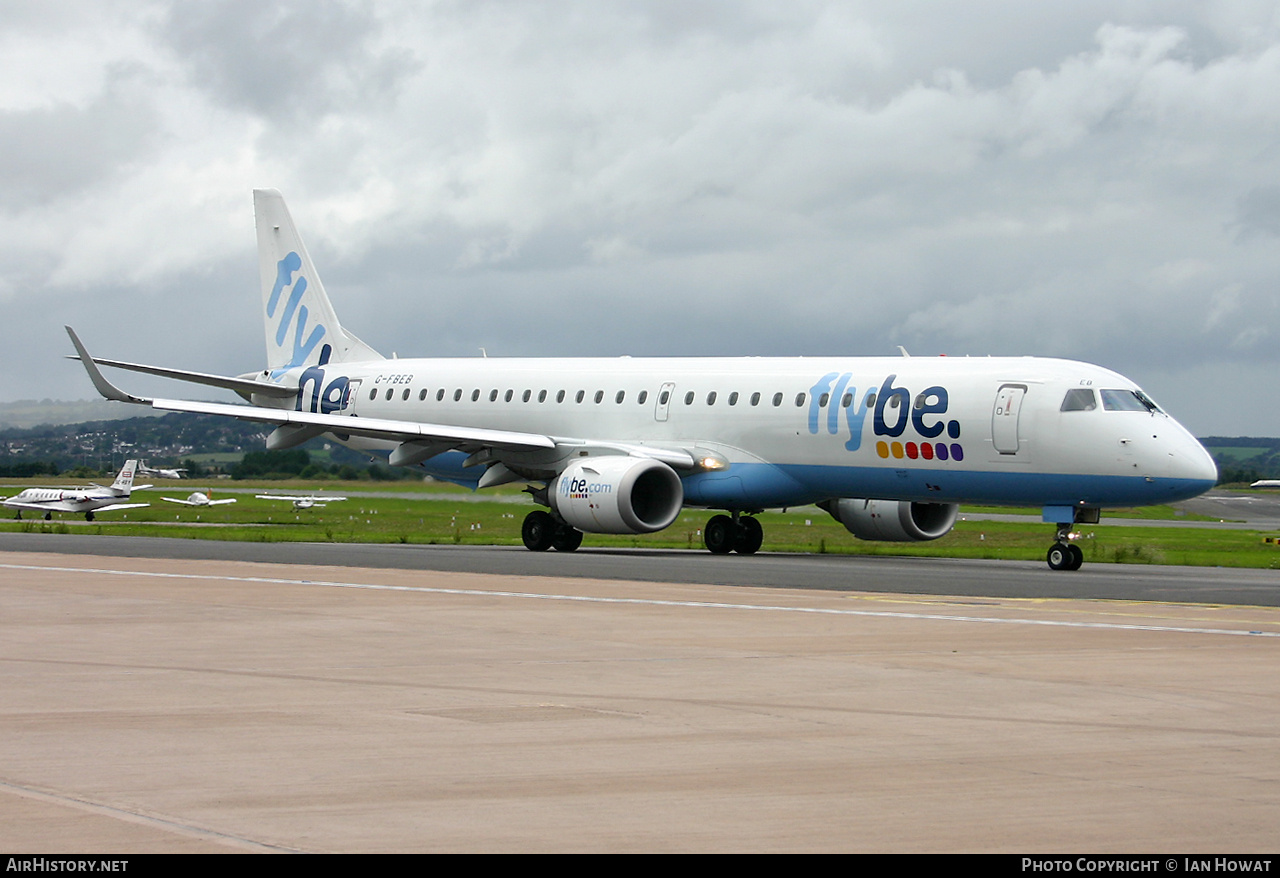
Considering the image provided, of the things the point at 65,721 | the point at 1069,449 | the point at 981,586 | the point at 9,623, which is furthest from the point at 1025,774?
the point at 1069,449

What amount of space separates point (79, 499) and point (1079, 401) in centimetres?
5802

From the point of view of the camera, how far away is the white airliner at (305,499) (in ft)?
267

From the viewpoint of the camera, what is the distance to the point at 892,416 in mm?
29797

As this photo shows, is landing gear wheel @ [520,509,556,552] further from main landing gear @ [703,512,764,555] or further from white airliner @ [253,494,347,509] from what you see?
white airliner @ [253,494,347,509]

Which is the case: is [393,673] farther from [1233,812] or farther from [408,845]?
[1233,812]

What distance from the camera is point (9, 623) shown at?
16812mm

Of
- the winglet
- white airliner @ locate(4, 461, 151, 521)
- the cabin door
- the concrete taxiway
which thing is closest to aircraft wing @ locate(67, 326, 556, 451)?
the winglet

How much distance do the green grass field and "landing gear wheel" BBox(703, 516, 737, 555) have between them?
2.32 m

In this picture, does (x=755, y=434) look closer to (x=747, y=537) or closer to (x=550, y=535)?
(x=747, y=537)

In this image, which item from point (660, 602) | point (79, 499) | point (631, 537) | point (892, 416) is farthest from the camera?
point (79, 499)

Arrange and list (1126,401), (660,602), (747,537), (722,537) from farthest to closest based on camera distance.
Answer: (722,537), (747,537), (1126,401), (660,602)

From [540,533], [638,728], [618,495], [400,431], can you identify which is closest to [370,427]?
[400,431]

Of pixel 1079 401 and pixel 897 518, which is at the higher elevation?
pixel 1079 401

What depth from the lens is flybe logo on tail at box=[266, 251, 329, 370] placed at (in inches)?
1740
